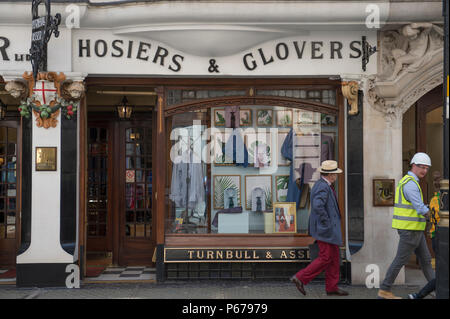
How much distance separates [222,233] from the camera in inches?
360

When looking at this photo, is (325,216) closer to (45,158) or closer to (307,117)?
(307,117)

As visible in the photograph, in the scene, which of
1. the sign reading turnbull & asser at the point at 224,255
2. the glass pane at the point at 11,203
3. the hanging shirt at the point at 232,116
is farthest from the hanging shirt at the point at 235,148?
the glass pane at the point at 11,203

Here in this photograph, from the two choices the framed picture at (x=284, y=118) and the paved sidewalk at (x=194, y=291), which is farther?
the framed picture at (x=284, y=118)

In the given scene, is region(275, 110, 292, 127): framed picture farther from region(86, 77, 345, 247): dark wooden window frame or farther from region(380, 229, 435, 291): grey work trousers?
region(380, 229, 435, 291): grey work trousers

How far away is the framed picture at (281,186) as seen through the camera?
9.45 m

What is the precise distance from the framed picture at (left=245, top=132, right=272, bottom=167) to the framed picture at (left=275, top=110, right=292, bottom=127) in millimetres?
275

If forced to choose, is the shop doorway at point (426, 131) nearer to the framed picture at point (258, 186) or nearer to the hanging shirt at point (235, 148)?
the framed picture at point (258, 186)

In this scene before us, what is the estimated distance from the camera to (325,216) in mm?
7801

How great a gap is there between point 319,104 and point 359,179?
1.33m

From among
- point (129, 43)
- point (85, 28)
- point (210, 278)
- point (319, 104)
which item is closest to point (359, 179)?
point (319, 104)

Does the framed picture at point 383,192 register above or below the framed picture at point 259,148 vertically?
below

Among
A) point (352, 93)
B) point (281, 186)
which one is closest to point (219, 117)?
point (281, 186)

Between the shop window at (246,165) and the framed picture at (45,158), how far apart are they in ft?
5.86

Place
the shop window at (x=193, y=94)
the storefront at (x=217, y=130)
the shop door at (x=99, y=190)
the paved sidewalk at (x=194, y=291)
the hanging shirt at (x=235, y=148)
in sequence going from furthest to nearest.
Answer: the shop door at (x=99, y=190), the hanging shirt at (x=235, y=148), the shop window at (x=193, y=94), the storefront at (x=217, y=130), the paved sidewalk at (x=194, y=291)
